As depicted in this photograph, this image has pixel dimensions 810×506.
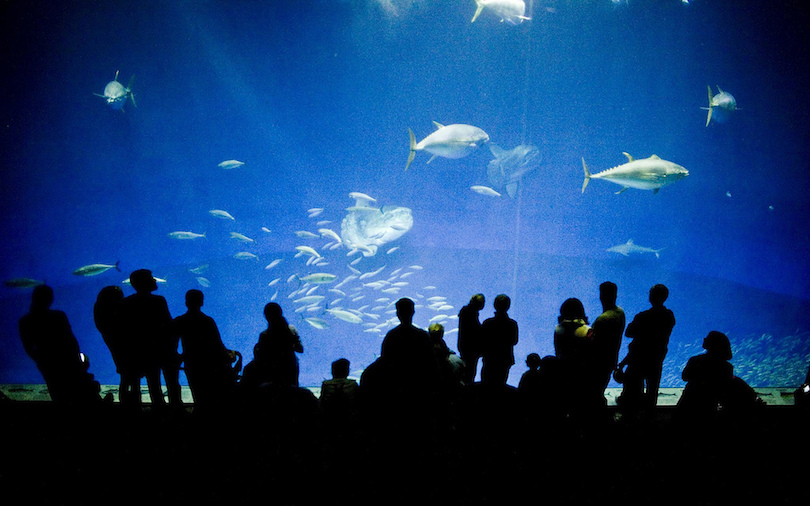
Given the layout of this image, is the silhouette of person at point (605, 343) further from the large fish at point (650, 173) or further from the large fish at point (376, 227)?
the large fish at point (376, 227)

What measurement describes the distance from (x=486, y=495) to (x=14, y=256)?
16433 mm

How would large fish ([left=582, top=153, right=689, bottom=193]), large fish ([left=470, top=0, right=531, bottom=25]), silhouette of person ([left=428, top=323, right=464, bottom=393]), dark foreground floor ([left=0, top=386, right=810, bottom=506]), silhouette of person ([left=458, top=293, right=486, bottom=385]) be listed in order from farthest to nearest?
1. large fish ([left=470, top=0, right=531, bottom=25])
2. large fish ([left=582, top=153, right=689, bottom=193])
3. silhouette of person ([left=458, top=293, right=486, bottom=385])
4. silhouette of person ([left=428, top=323, right=464, bottom=393])
5. dark foreground floor ([left=0, top=386, right=810, bottom=506])

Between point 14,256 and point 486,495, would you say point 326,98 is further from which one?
point 486,495

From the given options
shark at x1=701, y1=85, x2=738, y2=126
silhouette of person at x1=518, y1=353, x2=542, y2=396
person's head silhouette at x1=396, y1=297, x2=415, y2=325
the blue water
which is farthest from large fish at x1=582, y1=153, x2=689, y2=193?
the blue water

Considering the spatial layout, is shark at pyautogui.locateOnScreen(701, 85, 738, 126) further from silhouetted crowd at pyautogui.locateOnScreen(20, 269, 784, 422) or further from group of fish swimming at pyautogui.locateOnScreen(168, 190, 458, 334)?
group of fish swimming at pyautogui.locateOnScreen(168, 190, 458, 334)

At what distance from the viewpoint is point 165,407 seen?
3.07 meters

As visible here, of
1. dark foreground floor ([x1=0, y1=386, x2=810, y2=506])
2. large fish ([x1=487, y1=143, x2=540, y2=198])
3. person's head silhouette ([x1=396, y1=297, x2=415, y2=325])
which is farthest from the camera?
large fish ([x1=487, y1=143, x2=540, y2=198])

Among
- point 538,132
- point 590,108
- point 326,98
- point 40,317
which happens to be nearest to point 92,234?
point 326,98

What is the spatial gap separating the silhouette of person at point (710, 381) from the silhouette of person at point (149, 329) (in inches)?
167

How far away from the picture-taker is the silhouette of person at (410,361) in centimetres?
233

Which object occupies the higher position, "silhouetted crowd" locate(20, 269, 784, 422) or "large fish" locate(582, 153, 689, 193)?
"large fish" locate(582, 153, 689, 193)

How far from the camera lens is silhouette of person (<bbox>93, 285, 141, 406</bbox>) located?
9.75 ft

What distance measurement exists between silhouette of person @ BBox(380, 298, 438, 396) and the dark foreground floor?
0.64ft

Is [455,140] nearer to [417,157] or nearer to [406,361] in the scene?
[406,361]
